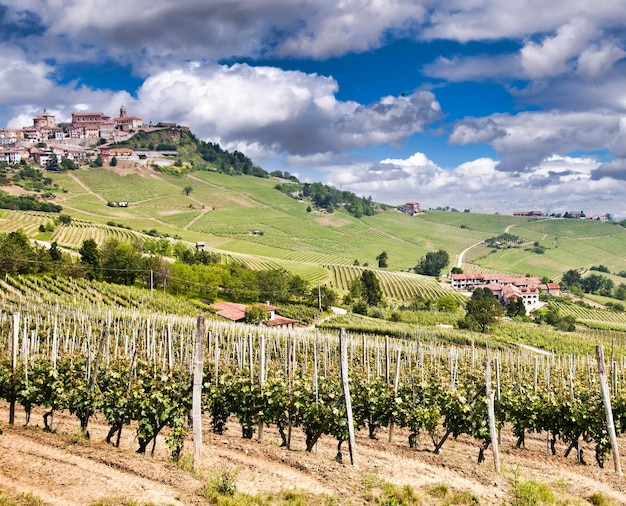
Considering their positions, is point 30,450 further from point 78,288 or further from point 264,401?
point 78,288

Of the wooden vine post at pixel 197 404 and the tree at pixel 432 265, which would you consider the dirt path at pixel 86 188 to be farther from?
the wooden vine post at pixel 197 404

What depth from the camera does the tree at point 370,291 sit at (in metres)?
69.2

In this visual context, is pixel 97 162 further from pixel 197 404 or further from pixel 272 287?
pixel 197 404

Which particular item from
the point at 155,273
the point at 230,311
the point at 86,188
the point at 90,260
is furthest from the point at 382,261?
the point at 86,188

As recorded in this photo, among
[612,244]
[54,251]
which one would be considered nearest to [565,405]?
[54,251]

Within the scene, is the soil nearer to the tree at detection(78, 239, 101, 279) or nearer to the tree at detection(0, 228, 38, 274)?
the tree at detection(0, 228, 38, 274)

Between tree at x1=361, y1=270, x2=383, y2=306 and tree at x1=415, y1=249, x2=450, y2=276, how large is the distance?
37.7 metres

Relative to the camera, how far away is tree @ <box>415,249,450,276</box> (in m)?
106

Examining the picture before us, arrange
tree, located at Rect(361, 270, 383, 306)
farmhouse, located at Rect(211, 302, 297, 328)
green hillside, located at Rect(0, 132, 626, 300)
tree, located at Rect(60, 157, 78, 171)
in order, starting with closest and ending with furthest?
farmhouse, located at Rect(211, 302, 297, 328) → tree, located at Rect(361, 270, 383, 306) → green hillside, located at Rect(0, 132, 626, 300) → tree, located at Rect(60, 157, 78, 171)

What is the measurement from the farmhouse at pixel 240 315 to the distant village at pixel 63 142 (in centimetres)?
12889

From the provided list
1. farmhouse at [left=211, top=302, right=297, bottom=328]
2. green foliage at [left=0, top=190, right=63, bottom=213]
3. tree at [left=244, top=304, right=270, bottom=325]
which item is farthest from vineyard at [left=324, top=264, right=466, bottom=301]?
green foliage at [left=0, top=190, right=63, bottom=213]

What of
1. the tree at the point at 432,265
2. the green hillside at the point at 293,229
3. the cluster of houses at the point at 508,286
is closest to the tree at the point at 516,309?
the cluster of houses at the point at 508,286

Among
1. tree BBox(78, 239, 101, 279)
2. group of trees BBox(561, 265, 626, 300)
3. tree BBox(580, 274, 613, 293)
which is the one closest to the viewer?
tree BBox(78, 239, 101, 279)

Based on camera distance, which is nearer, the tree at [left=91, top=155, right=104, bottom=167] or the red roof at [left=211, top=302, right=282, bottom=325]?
the red roof at [left=211, top=302, right=282, bottom=325]
